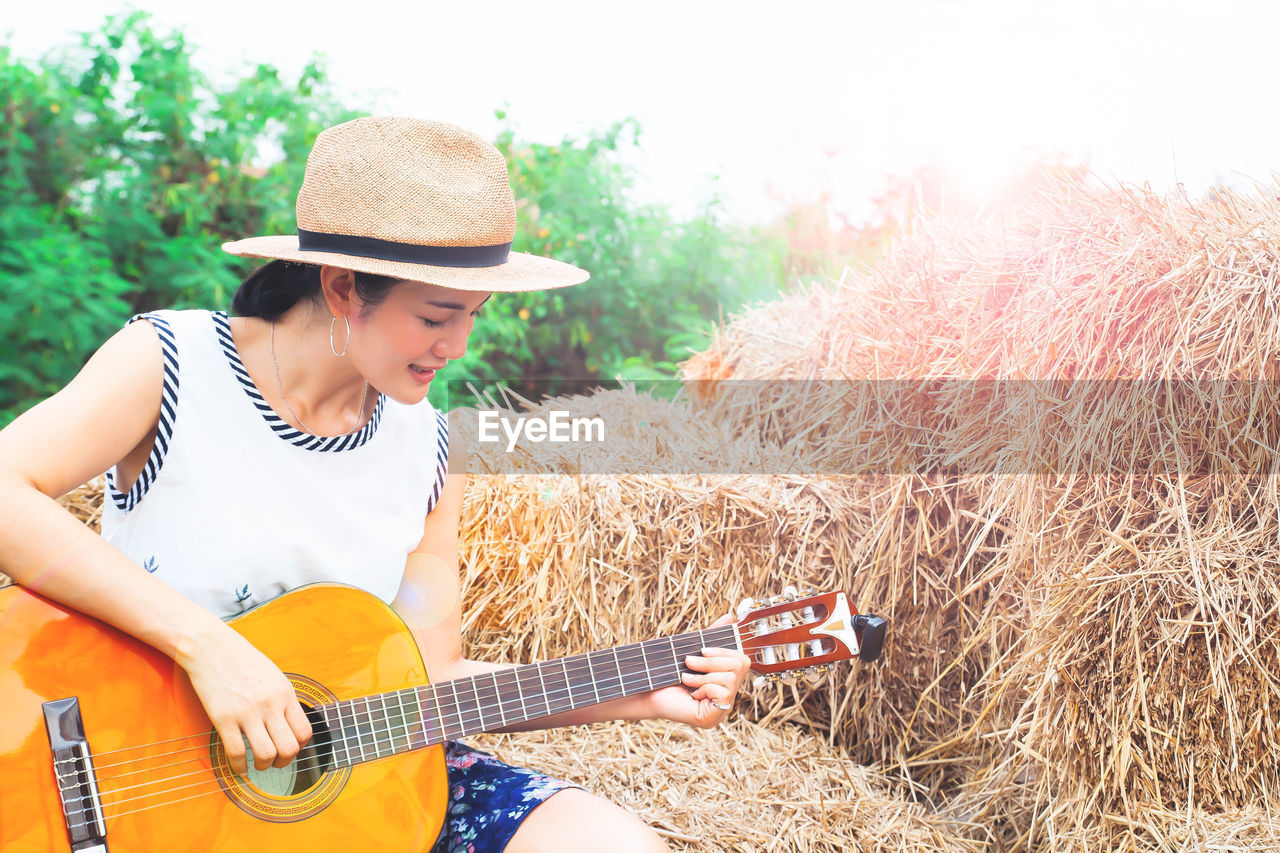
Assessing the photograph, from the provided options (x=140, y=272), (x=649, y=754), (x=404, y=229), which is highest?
(x=404, y=229)

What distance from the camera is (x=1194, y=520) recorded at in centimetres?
157

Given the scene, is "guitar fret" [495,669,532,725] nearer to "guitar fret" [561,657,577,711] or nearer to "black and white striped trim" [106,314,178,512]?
"guitar fret" [561,657,577,711]

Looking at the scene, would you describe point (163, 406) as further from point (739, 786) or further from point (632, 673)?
point (739, 786)

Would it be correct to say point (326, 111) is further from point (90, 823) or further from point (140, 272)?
point (90, 823)

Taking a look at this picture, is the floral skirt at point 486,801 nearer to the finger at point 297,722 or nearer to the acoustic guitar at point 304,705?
the acoustic guitar at point 304,705

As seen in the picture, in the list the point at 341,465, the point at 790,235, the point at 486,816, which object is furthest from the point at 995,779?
the point at 790,235

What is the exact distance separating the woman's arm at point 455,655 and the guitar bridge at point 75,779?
0.47 m

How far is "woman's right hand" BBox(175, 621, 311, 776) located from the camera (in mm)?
1046

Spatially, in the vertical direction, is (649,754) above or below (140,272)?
below

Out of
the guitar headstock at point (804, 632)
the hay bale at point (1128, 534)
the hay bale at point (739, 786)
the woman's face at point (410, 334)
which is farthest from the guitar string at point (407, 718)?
the hay bale at point (1128, 534)

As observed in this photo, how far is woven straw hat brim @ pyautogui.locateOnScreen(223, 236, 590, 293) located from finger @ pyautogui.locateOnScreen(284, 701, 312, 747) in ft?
1.89

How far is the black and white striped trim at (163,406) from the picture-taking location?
1151mm

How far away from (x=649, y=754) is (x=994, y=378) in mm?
1144

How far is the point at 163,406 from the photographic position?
1.15m
